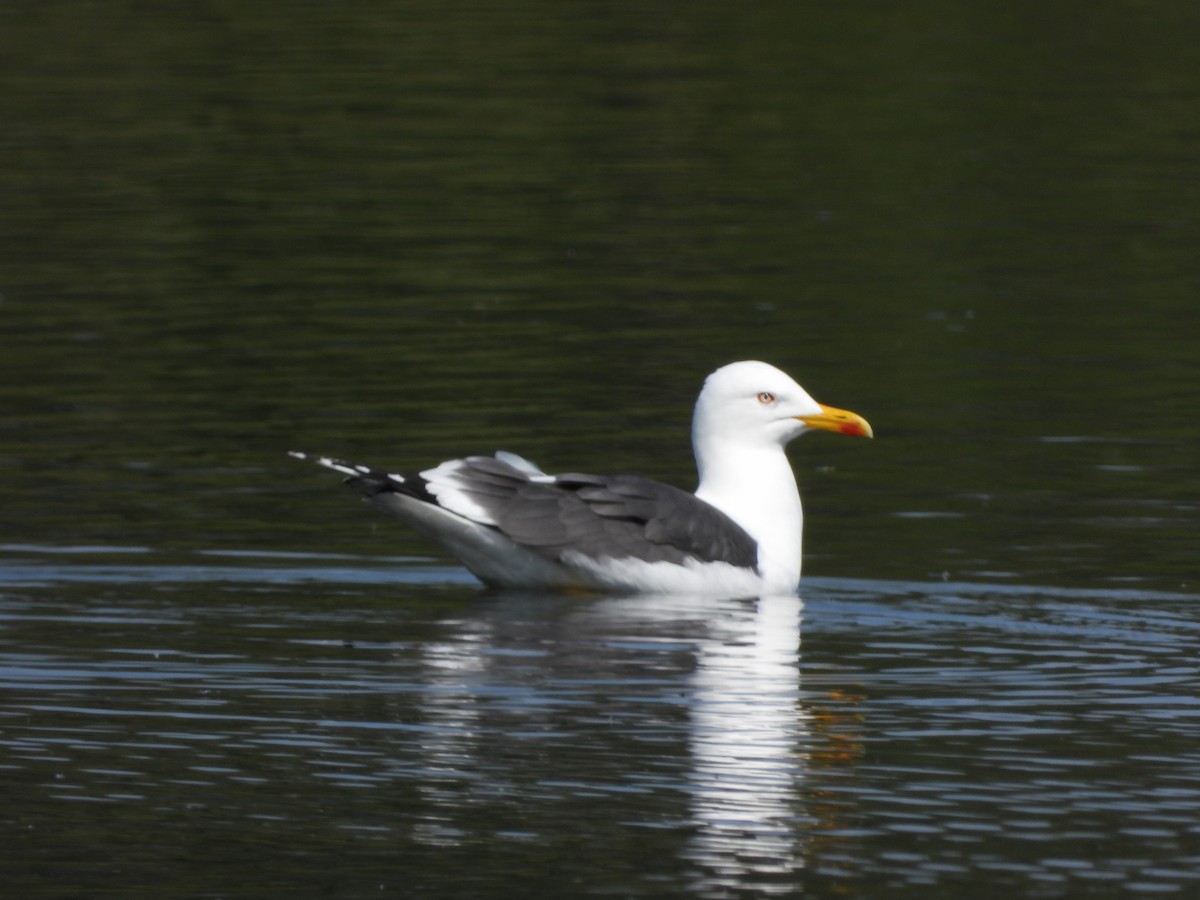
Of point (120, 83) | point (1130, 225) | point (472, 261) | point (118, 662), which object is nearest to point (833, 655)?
point (118, 662)

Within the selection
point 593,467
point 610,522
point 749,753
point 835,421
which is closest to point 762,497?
point 835,421

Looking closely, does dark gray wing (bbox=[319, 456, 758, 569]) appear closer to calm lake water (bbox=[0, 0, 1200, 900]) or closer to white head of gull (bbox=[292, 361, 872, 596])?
white head of gull (bbox=[292, 361, 872, 596])

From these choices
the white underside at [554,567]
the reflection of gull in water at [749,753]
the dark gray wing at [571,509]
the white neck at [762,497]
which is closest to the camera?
the reflection of gull in water at [749,753]

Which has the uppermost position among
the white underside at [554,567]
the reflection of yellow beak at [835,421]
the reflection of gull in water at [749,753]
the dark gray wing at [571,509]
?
the reflection of yellow beak at [835,421]

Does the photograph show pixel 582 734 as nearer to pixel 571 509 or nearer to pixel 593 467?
pixel 571 509

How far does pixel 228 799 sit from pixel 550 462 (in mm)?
6781

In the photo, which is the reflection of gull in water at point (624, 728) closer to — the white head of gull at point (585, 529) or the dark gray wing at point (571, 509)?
the white head of gull at point (585, 529)

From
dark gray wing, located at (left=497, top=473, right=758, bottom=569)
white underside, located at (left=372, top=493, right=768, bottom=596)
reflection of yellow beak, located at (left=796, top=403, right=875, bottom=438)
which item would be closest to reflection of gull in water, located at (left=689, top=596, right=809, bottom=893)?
white underside, located at (left=372, top=493, right=768, bottom=596)

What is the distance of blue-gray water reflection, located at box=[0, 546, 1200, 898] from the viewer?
7.79 meters

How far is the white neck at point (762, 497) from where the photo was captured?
12445mm

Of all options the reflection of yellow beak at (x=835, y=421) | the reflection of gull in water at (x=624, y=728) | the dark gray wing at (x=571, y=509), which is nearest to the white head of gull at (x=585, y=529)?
the dark gray wing at (x=571, y=509)

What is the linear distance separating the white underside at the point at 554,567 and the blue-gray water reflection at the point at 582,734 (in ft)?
→ 0.39

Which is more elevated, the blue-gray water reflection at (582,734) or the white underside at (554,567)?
the white underside at (554,567)

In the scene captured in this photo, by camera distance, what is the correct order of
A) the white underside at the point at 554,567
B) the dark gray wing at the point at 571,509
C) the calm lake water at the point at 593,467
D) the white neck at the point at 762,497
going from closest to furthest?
the calm lake water at the point at 593,467 → the dark gray wing at the point at 571,509 → the white underside at the point at 554,567 → the white neck at the point at 762,497
